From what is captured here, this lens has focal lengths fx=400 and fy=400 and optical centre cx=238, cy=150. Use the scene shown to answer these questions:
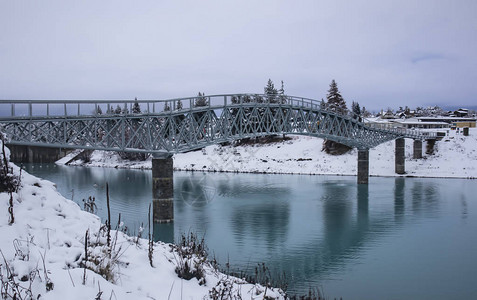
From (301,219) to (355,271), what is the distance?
591 inches

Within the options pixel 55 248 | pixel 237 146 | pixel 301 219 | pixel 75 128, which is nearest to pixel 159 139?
pixel 75 128

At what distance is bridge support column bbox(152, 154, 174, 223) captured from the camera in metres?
35.0

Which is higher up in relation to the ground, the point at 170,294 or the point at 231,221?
the point at 170,294

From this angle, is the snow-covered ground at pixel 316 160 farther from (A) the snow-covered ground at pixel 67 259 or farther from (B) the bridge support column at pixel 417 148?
(A) the snow-covered ground at pixel 67 259

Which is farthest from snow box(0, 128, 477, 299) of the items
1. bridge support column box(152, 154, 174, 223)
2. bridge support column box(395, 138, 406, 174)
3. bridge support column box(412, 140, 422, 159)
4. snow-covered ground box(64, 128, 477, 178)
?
bridge support column box(412, 140, 422, 159)

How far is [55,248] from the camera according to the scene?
9.50 metres

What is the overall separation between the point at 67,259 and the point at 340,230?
27288 millimetres

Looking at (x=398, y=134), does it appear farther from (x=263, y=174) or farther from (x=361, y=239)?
(x=361, y=239)

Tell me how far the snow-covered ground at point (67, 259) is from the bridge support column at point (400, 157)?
65.7 m

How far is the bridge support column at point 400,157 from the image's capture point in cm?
7181

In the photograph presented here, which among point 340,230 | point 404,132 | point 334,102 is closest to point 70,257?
point 340,230

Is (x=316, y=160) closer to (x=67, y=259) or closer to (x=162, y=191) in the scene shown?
(x=162, y=191)

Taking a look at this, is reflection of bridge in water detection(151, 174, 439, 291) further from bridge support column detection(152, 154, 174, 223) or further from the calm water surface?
bridge support column detection(152, 154, 174, 223)

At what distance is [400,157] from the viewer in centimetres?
7225
